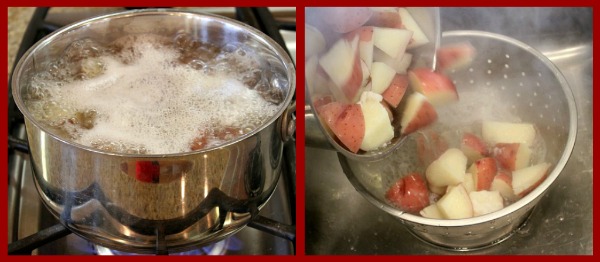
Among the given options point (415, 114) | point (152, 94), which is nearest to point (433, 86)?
point (415, 114)

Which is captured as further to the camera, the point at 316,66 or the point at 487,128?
the point at 487,128

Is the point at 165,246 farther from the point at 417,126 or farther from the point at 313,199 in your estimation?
the point at 417,126

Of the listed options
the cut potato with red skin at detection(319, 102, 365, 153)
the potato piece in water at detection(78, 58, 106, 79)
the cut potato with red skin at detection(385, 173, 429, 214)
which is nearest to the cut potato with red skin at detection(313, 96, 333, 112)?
the cut potato with red skin at detection(319, 102, 365, 153)

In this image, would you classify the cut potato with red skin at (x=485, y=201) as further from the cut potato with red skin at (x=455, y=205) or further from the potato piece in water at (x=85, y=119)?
the potato piece in water at (x=85, y=119)

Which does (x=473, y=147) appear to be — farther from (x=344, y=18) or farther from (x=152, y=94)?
(x=152, y=94)

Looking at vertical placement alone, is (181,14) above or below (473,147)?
above

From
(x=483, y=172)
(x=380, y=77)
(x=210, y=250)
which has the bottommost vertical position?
(x=210, y=250)

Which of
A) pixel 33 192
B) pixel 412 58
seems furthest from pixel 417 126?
pixel 33 192
